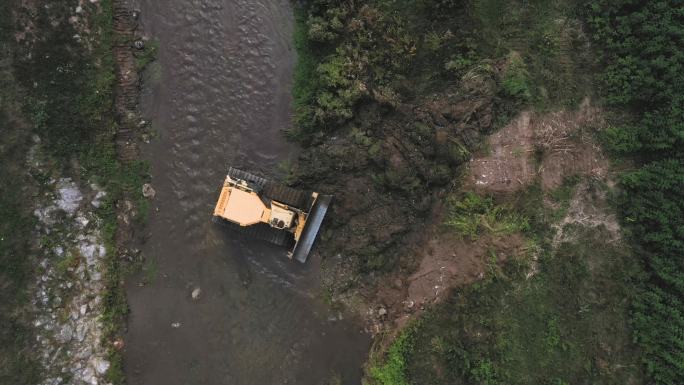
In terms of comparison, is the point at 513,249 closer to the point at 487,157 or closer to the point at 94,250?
the point at 487,157

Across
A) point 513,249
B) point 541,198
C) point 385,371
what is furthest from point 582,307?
point 385,371

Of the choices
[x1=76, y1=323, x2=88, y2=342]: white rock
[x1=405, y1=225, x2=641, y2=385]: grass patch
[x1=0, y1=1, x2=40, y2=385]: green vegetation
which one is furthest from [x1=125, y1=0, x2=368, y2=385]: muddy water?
[x1=405, y1=225, x2=641, y2=385]: grass patch

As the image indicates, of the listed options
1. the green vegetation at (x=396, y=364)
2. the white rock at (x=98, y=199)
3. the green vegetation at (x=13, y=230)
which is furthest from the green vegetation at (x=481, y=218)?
the green vegetation at (x=13, y=230)

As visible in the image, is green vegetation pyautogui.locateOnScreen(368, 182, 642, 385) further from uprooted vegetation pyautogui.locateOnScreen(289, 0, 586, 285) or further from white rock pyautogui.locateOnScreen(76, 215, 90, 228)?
white rock pyautogui.locateOnScreen(76, 215, 90, 228)

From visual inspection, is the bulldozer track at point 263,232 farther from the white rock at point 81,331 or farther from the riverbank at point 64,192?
the white rock at point 81,331

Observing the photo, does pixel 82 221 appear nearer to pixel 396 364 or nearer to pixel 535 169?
pixel 396 364

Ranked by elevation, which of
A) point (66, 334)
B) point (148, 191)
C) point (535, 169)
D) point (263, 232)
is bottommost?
point (66, 334)

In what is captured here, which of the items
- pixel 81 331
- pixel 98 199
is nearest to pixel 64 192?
pixel 98 199
